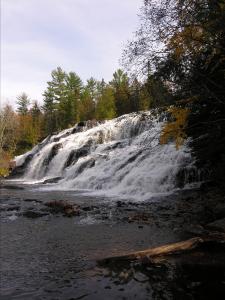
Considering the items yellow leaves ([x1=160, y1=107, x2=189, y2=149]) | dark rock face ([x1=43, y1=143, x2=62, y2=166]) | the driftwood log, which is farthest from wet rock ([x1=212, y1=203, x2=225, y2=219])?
dark rock face ([x1=43, y1=143, x2=62, y2=166])

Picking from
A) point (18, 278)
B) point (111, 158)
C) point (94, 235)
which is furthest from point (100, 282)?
point (111, 158)

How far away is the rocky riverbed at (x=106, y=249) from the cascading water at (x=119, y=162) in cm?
335

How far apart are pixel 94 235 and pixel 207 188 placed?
27.3 feet

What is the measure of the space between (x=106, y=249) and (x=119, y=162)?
16.4 metres

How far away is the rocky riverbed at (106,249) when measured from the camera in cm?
678

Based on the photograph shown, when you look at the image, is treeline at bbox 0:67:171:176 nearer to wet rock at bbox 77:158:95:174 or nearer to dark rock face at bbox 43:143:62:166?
dark rock face at bbox 43:143:62:166

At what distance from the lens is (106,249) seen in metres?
9.42

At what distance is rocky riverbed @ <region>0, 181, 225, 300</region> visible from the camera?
678 cm

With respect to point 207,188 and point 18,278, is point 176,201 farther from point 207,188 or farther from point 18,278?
point 18,278

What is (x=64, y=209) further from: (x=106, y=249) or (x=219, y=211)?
(x=106, y=249)

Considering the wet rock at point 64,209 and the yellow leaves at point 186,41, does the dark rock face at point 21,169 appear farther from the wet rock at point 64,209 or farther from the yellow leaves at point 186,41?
the yellow leaves at point 186,41

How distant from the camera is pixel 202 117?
1501 cm

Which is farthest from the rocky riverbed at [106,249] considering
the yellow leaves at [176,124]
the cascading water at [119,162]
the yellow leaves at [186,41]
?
the yellow leaves at [186,41]

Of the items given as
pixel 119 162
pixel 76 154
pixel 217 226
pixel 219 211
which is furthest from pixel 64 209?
pixel 76 154
